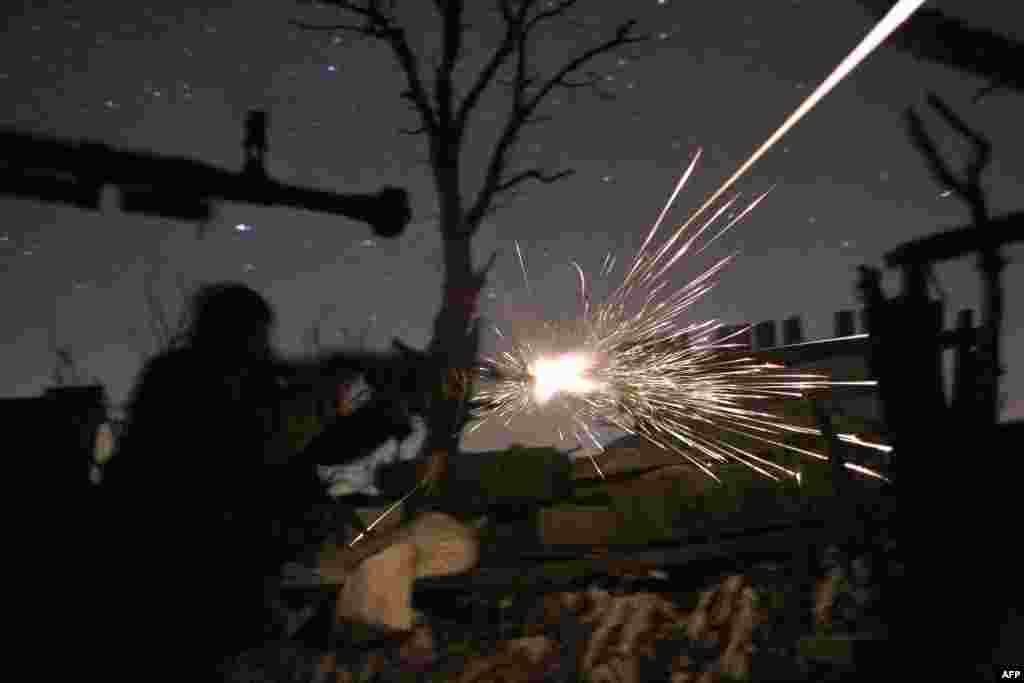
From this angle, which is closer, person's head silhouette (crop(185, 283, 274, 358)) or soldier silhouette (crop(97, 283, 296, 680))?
soldier silhouette (crop(97, 283, 296, 680))

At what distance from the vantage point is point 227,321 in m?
4.20

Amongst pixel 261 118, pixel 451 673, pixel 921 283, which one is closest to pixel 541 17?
pixel 261 118

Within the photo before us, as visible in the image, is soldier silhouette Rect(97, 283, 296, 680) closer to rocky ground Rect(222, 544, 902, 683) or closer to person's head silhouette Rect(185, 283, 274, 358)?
person's head silhouette Rect(185, 283, 274, 358)

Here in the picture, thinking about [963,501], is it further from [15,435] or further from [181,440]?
[15,435]

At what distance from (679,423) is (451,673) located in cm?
364

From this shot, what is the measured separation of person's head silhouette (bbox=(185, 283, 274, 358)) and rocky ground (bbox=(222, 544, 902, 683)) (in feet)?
8.02

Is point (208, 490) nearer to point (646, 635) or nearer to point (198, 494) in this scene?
point (198, 494)

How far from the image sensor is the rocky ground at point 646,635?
13.0ft

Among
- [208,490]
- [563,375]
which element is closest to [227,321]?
[208,490]

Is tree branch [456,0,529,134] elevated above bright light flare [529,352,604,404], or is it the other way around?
tree branch [456,0,529,134]

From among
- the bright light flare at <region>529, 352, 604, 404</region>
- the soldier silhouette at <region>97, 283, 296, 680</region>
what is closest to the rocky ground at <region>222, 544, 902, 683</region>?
the soldier silhouette at <region>97, 283, 296, 680</region>

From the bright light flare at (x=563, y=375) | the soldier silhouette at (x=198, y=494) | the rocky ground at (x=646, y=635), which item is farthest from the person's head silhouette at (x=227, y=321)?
the bright light flare at (x=563, y=375)

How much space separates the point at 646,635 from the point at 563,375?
3.16 metres

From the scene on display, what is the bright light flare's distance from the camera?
6.68m
